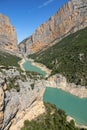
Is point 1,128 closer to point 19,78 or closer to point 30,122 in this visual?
point 30,122

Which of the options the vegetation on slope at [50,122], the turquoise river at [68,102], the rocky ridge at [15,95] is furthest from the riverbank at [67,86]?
the rocky ridge at [15,95]

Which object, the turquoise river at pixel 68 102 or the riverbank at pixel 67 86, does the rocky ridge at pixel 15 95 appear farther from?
the riverbank at pixel 67 86

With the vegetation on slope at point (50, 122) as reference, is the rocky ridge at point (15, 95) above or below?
above

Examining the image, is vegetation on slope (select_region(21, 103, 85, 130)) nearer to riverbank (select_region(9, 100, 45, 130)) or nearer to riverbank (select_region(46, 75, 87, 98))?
riverbank (select_region(9, 100, 45, 130))

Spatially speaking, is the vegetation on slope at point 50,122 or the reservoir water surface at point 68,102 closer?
the vegetation on slope at point 50,122

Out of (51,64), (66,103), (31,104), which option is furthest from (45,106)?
(51,64)

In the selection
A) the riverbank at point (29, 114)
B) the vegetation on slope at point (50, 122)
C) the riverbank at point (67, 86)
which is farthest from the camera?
the riverbank at point (67, 86)

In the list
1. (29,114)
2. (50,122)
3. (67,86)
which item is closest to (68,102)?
(67,86)
